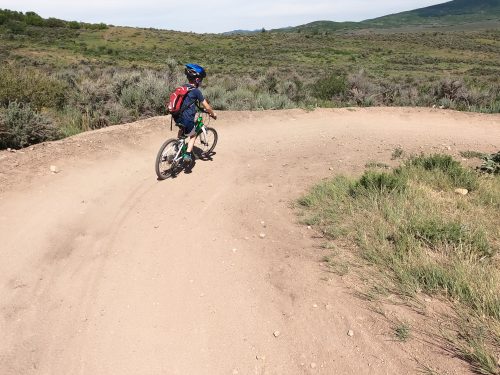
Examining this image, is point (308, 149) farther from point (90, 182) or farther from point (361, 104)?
point (361, 104)

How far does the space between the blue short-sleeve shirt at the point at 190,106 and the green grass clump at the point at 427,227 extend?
2509 millimetres

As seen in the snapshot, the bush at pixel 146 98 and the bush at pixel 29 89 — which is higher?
the bush at pixel 29 89

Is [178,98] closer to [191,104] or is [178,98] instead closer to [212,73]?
[191,104]

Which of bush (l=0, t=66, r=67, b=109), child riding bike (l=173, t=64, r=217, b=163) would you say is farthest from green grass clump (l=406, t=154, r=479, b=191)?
bush (l=0, t=66, r=67, b=109)

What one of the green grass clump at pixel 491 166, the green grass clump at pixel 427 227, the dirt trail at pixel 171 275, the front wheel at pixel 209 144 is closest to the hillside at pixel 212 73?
the dirt trail at pixel 171 275

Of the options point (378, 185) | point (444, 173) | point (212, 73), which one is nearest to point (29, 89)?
point (378, 185)

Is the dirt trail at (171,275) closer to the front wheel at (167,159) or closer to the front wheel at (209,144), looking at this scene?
the front wheel at (167,159)

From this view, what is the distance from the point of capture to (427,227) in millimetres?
4621

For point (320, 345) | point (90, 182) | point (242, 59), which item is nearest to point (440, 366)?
point (320, 345)

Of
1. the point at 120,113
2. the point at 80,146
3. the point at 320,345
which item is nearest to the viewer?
the point at 320,345

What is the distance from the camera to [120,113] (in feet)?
35.2

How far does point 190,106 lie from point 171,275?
3500 millimetres

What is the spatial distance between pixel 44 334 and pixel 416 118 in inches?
466

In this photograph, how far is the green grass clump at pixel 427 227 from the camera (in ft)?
11.9
